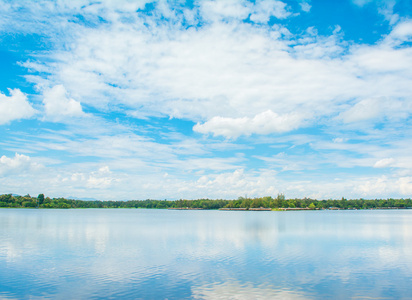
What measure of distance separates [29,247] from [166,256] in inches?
832

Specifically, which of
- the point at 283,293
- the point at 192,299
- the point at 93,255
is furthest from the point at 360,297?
the point at 93,255

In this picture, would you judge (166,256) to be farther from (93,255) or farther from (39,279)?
(39,279)

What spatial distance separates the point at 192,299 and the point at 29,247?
33302 millimetres

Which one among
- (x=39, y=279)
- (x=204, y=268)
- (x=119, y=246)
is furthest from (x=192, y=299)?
(x=119, y=246)

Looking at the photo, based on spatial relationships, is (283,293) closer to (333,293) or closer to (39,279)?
(333,293)

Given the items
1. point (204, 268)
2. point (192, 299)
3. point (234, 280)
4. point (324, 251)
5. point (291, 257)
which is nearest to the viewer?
point (192, 299)

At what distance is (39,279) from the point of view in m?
27.2

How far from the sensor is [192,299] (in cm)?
2170

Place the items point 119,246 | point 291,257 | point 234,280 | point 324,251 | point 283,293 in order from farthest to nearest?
point 119,246
point 324,251
point 291,257
point 234,280
point 283,293

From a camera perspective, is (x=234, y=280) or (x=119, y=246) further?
(x=119, y=246)

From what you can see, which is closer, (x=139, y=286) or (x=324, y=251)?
(x=139, y=286)

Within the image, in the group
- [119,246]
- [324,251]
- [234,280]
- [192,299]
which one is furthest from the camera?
[119,246]

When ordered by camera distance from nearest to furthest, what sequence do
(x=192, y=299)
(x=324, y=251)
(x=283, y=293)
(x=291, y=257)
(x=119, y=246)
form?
1. (x=192, y=299)
2. (x=283, y=293)
3. (x=291, y=257)
4. (x=324, y=251)
5. (x=119, y=246)

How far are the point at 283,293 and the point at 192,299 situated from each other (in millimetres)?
6847
